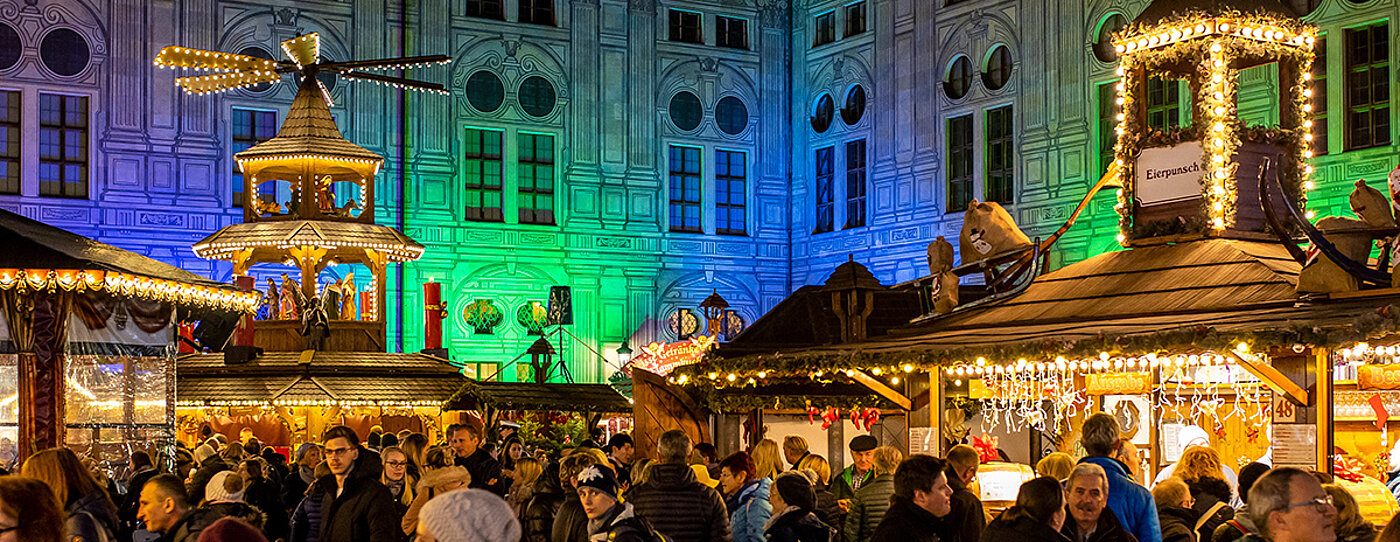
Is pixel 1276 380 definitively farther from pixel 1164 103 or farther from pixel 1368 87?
pixel 1164 103

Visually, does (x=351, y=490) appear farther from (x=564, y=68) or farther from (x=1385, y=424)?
(x=564, y=68)

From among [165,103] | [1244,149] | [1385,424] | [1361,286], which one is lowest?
[1385,424]

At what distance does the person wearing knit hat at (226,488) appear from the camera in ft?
27.4

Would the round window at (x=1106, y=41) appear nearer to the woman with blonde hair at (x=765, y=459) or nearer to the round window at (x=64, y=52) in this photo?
the round window at (x=64, y=52)

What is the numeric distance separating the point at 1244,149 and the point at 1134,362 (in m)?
2.36

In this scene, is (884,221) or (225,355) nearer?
(225,355)

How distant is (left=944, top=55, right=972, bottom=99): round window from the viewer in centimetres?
3000

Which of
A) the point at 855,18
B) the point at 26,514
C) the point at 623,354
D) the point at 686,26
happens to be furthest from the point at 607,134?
the point at 26,514

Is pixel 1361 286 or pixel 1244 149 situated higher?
pixel 1244 149

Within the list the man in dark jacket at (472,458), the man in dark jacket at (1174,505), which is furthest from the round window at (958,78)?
the man in dark jacket at (1174,505)

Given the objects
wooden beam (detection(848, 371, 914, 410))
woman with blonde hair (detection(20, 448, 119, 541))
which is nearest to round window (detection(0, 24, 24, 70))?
wooden beam (detection(848, 371, 914, 410))

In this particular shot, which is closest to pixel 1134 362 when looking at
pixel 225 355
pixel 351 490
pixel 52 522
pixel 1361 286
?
pixel 1361 286

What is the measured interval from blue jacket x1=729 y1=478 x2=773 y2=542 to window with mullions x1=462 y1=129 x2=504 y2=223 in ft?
77.7

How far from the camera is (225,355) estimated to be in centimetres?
2081
